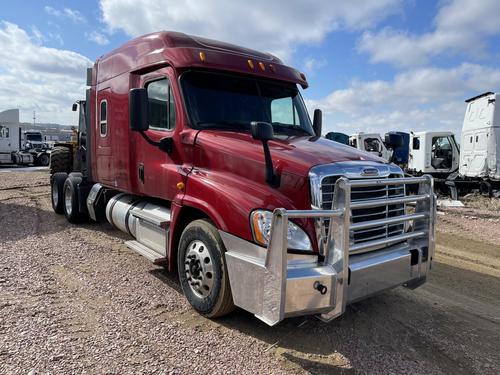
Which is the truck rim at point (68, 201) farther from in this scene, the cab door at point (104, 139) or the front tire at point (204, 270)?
the front tire at point (204, 270)

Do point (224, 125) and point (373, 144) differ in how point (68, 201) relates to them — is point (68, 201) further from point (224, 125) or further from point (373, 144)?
point (373, 144)

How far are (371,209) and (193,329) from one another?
1.99 metres

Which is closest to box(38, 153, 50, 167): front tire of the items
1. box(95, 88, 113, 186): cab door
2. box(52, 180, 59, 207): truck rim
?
box(52, 180, 59, 207): truck rim

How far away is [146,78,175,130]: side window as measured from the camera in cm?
482

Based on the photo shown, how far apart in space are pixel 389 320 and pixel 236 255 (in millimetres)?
1817

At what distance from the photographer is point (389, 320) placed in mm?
4180

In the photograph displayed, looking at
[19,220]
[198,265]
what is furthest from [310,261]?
[19,220]

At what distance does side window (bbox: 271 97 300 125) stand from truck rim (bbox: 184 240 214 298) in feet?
6.40

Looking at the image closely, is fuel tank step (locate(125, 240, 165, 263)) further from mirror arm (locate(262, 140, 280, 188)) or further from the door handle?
mirror arm (locate(262, 140, 280, 188))

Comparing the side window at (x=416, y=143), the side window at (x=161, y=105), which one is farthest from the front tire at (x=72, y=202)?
the side window at (x=416, y=143)

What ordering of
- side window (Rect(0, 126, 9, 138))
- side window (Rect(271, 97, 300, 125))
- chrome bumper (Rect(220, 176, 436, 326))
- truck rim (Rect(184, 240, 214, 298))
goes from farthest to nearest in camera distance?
side window (Rect(0, 126, 9, 138)), side window (Rect(271, 97, 300, 125)), truck rim (Rect(184, 240, 214, 298)), chrome bumper (Rect(220, 176, 436, 326))

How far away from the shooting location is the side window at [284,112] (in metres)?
5.20

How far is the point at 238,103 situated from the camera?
492 centimetres

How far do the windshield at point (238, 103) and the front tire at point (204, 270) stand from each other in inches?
49.2
